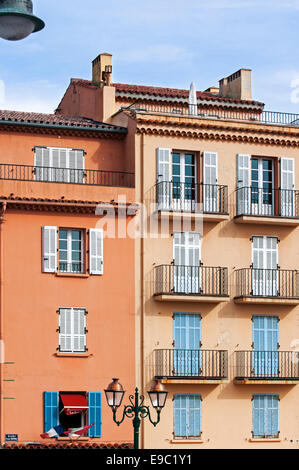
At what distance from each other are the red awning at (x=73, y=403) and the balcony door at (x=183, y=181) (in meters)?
7.40

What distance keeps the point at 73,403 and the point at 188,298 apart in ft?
17.4

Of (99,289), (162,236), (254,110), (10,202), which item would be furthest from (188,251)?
(254,110)

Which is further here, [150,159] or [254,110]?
[254,110]

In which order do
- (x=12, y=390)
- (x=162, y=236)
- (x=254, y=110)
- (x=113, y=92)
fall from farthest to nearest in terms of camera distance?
1. (x=254, y=110)
2. (x=113, y=92)
3. (x=162, y=236)
4. (x=12, y=390)

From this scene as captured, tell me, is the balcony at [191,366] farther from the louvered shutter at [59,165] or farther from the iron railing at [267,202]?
the louvered shutter at [59,165]

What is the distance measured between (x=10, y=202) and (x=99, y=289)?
166 inches

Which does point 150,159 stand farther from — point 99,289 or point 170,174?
point 99,289

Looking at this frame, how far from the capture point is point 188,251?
41.1 meters

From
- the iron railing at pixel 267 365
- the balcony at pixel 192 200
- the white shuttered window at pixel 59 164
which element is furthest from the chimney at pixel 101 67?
the iron railing at pixel 267 365

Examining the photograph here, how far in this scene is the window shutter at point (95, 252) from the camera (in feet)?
129

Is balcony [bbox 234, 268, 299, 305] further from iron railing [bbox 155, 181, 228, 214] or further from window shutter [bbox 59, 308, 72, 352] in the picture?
window shutter [bbox 59, 308, 72, 352]

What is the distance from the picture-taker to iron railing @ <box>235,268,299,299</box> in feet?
136

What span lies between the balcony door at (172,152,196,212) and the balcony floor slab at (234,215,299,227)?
1755 millimetres

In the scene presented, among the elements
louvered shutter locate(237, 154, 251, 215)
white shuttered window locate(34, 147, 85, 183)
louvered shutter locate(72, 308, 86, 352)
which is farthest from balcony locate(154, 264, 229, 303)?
white shuttered window locate(34, 147, 85, 183)
